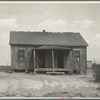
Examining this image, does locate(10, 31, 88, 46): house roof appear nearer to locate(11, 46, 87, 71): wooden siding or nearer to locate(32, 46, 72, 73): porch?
locate(11, 46, 87, 71): wooden siding

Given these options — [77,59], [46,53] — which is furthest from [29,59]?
[77,59]

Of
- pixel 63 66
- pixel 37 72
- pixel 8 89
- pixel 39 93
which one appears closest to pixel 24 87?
Answer: pixel 8 89

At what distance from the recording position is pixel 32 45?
2881 cm

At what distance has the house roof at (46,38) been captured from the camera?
95.2ft

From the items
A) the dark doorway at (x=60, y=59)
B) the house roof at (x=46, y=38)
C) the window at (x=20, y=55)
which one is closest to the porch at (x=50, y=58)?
the dark doorway at (x=60, y=59)

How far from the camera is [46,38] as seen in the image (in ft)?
98.8

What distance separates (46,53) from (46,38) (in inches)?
84.7

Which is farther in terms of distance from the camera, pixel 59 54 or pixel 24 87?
pixel 59 54

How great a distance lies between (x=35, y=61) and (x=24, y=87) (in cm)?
1302

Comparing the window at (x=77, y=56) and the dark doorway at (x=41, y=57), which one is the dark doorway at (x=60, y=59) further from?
the dark doorway at (x=41, y=57)

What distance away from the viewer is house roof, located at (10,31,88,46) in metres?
29.0

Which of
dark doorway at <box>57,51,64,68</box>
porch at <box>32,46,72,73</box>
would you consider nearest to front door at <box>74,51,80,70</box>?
porch at <box>32,46,72,73</box>

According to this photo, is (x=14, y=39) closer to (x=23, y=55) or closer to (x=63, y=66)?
(x=23, y=55)

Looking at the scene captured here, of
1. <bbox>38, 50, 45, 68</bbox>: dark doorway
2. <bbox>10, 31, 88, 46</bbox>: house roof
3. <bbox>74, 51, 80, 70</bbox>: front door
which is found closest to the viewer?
<bbox>10, 31, 88, 46</bbox>: house roof
